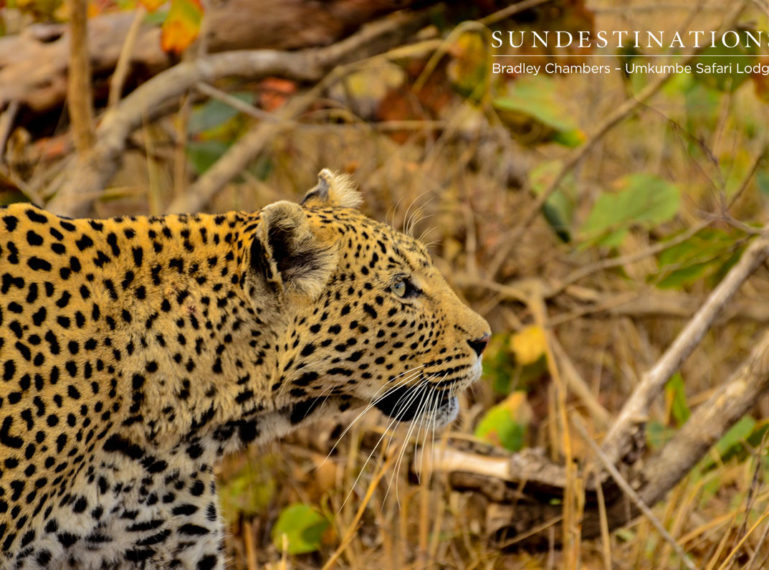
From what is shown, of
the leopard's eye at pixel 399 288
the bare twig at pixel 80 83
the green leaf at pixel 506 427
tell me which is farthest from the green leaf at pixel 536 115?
the leopard's eye at pixel 399 288

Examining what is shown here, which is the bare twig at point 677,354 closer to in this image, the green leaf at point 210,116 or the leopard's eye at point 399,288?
the leopard's eye at point 399,288

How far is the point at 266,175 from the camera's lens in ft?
20.5

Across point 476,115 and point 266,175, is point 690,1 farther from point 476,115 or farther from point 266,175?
point 266,175

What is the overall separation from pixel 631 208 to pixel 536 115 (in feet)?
2.40

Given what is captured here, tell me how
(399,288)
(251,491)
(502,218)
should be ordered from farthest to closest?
(502,218), (251,491), (399,288)

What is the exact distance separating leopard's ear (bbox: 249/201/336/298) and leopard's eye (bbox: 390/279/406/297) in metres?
0.25

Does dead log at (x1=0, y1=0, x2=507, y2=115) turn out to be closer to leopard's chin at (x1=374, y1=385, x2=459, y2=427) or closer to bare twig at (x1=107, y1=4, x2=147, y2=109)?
bare twig at (x1=107, y1=4, x2=147, y2=109)

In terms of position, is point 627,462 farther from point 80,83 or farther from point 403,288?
point 80,83

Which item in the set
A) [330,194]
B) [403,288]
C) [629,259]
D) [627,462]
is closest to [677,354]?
[627,462]

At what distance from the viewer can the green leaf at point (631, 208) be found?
540cm

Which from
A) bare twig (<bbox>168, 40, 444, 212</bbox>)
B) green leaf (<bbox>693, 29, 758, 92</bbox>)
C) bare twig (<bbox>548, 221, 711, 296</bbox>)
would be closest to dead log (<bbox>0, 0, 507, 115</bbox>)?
bare twig (<bbox>168, 40, 444, 212</bbox>)

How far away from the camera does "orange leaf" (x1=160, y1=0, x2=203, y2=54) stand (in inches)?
160

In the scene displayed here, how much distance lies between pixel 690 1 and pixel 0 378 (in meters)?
6.30

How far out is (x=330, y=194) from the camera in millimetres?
3465
